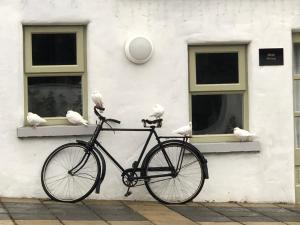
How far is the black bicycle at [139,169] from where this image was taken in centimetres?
881

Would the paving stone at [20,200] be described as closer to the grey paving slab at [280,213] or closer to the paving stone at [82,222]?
the paving stone at [82,222]

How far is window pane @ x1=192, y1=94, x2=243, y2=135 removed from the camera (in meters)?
9.46

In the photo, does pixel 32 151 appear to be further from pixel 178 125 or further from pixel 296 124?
pixel 296 124

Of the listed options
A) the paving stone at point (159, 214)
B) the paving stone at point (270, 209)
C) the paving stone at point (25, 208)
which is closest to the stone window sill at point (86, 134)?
the paving stone at point (270, 209)

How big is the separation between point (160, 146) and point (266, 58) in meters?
1.93

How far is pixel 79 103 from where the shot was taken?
9180 mm

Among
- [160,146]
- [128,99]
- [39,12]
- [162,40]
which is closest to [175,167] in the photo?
[160,146]

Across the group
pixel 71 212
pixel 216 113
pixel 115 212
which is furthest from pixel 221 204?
pixel 71 212

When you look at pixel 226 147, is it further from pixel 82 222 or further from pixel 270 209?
pixel 82 222

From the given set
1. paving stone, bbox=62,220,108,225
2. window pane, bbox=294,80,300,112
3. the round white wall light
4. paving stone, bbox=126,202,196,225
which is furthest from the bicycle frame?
window pane, bbox=294,80,300,112

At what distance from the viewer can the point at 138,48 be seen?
8953 millimetres

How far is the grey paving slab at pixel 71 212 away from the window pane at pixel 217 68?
242 cm

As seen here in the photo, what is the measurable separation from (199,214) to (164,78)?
1.91 metres

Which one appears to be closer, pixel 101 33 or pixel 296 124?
pixel 101 33
